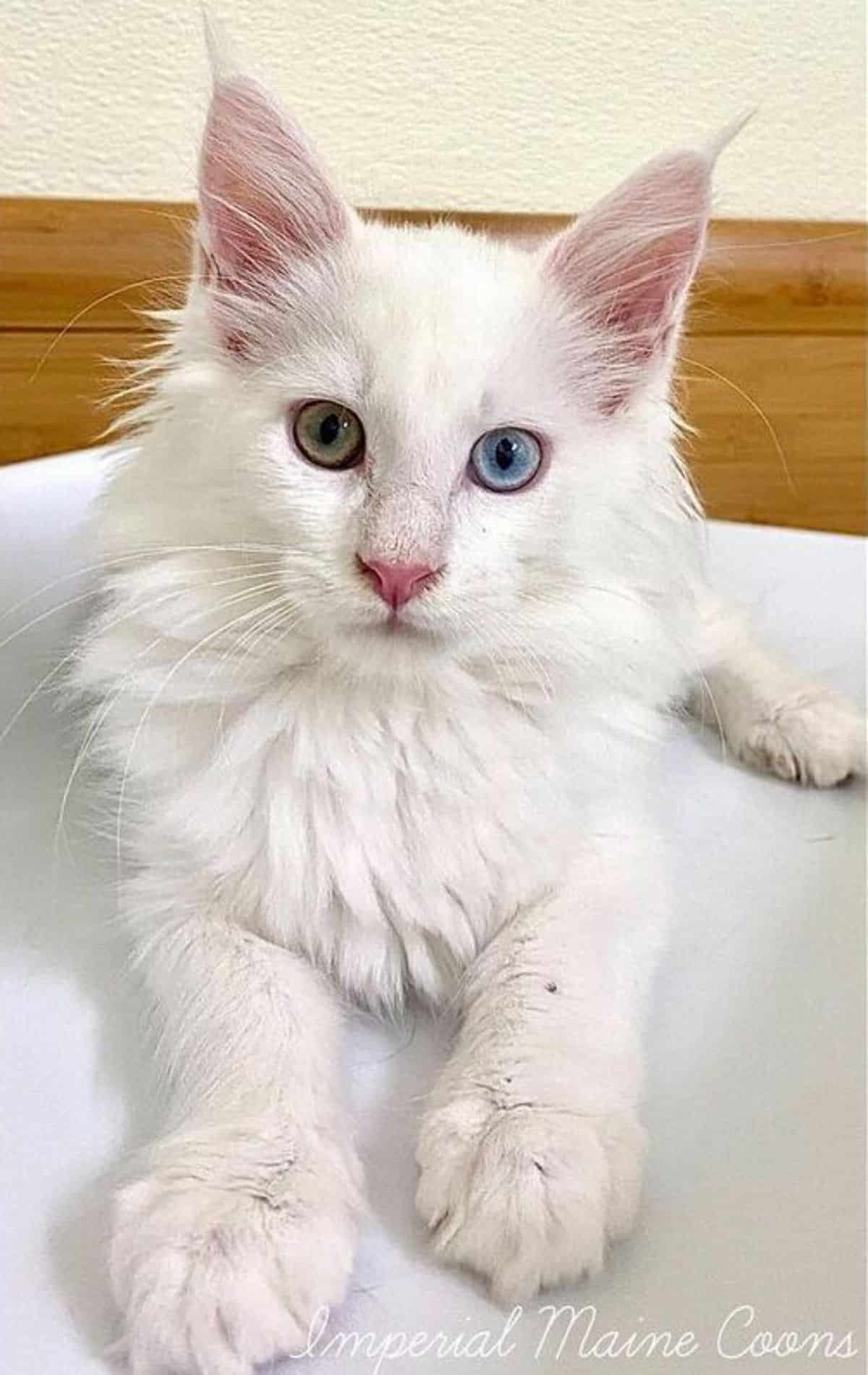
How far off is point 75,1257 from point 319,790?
329 mm

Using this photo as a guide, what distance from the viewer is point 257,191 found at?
90 cm

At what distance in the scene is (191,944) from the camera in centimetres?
89

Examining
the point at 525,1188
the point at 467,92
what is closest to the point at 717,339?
the point at 467,92

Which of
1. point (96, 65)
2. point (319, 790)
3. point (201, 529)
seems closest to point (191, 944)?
point (319, 790)

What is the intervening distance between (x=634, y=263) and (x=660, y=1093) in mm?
546

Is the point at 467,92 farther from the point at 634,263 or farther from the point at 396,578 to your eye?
the point at 396,578

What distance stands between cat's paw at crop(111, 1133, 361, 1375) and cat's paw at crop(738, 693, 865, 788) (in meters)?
0.61

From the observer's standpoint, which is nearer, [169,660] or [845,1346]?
[845,1346]

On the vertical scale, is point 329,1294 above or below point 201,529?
below

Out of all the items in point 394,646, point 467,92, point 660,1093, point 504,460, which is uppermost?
point 467,92

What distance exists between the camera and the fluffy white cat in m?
0.80

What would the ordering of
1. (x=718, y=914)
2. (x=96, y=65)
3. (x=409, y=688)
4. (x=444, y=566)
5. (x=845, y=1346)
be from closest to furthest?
1. (x=845, y=1346)
2. (x=444, y=566)
3. (x=409, y=688)
4. (x=718, y=914)
5. (x=96, y=65)

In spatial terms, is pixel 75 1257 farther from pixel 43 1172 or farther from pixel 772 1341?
pixel 772 1341

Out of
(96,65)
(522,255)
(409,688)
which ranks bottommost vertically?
(409,688)
